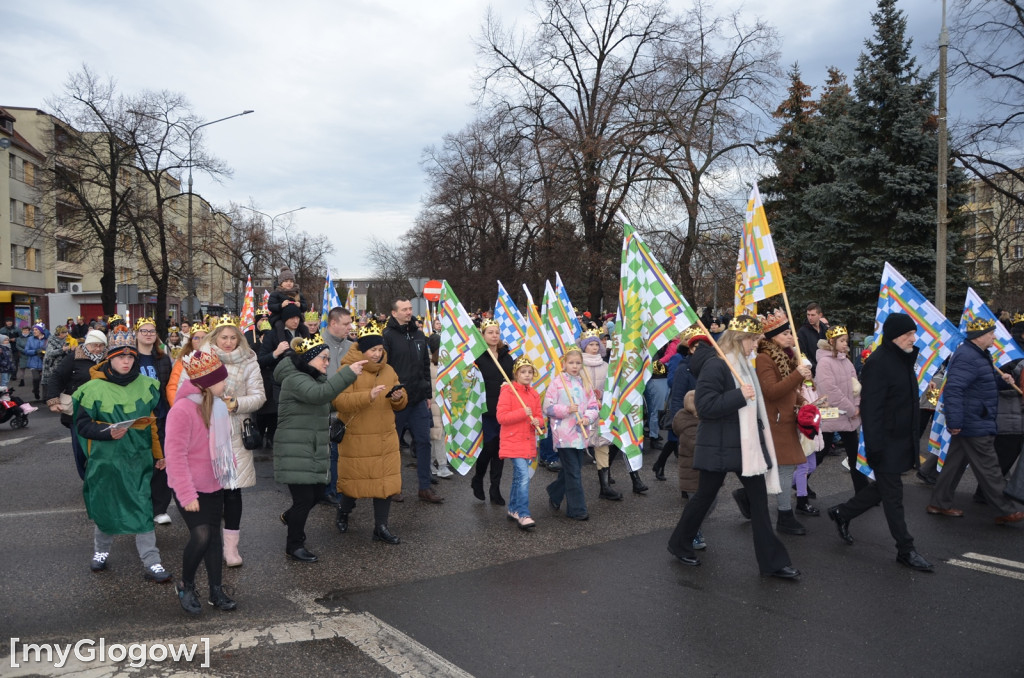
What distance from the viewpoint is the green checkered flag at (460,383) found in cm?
807

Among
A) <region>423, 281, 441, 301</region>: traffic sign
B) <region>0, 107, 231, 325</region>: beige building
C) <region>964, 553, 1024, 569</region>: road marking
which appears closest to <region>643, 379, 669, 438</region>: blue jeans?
<region>964, 553, 1024, 569</region>: road marking

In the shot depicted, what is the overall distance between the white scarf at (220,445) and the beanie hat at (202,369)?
12 centimetres

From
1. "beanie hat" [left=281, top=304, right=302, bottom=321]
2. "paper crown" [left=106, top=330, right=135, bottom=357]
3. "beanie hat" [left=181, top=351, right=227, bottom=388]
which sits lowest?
"beanie hat" [left=181, top=351, right=227, bottom=388]

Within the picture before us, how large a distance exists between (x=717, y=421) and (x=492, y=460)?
321cm

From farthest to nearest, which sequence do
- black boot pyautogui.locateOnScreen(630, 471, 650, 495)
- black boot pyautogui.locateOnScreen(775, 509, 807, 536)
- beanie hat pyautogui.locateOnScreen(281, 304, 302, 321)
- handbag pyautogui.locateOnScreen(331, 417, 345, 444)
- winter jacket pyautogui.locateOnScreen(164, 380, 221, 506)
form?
1. beanie hat pyautogui.locateOnScreen(281, 304, 302, 321)
2. black boot pyautogui.locateOnScreen(630, 471, 650, 495)
3. black boot pyautogui.locateOnScreen(775, 509, 807, 536)
4. handbag pyautogui.locateOnScreen(331, 417, 345, 444)
5. winter jacket pyautogui.locateOnScreen(164, 380, 221, 506)

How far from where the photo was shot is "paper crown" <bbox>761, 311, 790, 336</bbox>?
6.46 metres

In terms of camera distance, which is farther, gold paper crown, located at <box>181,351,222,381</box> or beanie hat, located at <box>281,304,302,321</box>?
beanie hat, located at <box>281,304,302,321</box>

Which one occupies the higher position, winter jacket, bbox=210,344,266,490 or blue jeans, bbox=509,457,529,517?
winter jacket, bbox=210,344,266,490

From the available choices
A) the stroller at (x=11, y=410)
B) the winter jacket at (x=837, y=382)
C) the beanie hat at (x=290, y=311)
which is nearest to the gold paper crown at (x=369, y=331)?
the beanie hat at (x=290, y=311)

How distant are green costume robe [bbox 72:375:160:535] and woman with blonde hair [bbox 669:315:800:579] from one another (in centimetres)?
395

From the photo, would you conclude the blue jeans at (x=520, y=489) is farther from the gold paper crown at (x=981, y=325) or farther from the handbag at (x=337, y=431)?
the gold paper crown at (x=981, y=325)

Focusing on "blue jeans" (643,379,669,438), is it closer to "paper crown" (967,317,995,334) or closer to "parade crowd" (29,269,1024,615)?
"parade crowd" (29,269,1024,615)

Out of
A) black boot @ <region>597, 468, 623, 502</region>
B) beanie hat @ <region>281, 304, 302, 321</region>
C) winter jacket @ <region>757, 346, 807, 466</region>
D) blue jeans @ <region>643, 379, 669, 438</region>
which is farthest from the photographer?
blue jeans @ <region>643, 379, 669, 438</region>

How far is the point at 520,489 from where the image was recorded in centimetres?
707
